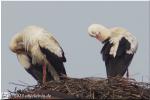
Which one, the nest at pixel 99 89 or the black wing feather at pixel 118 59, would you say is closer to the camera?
the nest at pixel 99 89

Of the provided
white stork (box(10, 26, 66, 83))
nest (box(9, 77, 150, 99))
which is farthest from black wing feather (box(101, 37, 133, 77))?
nest (box(9, 77, 150, 99))

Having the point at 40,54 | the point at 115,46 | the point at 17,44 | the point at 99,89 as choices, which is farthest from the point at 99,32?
the point at 99,89

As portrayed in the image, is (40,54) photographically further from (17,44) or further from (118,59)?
(118,59)

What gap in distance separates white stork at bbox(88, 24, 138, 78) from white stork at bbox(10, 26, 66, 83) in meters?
0.41

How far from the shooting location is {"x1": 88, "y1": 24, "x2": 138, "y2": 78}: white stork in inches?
216

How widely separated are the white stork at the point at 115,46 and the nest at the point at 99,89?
0.77 meters

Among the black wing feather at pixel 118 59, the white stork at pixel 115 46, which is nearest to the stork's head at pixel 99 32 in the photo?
the white stork at pixel 115 46

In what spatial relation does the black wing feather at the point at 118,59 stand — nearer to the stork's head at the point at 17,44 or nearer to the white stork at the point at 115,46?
the white stork at the point at 115,46

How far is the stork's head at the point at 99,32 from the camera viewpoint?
228 inches

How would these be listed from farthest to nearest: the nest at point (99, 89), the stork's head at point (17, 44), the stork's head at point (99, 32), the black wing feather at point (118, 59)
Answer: the stork's head at point (17, 44) → the stork's head at point (99, 32) → the black wing feather at point (118, 59) → the nest at point (99, 89)

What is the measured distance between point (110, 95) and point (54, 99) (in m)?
0.82

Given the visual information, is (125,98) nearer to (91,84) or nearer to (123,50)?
(91,84)

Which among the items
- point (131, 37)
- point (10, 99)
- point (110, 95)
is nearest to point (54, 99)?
point (10, 99)

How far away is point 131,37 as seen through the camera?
5.74m
